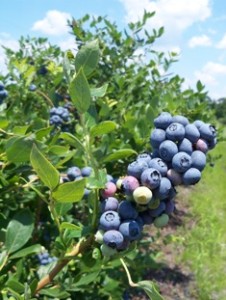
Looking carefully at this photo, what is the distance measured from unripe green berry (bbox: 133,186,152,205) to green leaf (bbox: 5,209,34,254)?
1.28 ft

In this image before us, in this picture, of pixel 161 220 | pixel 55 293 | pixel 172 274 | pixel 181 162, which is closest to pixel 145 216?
pixel 161 220

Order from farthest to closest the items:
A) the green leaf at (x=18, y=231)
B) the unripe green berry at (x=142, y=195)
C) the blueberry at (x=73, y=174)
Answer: the blueberry at (x=73, y=174)
the green leaf at (x=18, y=231)
the unripe green berry at (x=142, y=195)

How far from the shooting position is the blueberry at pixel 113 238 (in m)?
0.97

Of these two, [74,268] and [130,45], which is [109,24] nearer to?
[130,45]

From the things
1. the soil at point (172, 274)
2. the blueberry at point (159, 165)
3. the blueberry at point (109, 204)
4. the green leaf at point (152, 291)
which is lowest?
the soil at point (172, 274)

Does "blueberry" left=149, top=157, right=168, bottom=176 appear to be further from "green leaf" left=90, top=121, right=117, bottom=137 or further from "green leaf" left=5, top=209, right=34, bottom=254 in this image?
"green leaf" left=5, top=209, right=34, bottom=254

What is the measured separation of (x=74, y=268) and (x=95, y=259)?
2.90ft

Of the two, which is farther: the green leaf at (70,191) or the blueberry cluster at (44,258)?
the blueberry cluster at (44,258)

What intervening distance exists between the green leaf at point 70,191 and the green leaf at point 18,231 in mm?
308

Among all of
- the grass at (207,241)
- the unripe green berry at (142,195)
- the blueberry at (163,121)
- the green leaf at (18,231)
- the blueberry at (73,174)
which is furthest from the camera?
the grass at (207,241)

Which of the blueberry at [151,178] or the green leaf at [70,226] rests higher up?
the blueberry at [151,178]

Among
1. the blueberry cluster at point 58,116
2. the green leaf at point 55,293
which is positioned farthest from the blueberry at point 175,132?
the blueberry cluster at point 58,116

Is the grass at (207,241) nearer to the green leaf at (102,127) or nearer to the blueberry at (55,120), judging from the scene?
the blueberry at (55,120)

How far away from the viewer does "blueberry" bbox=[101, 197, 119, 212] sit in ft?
3.26
